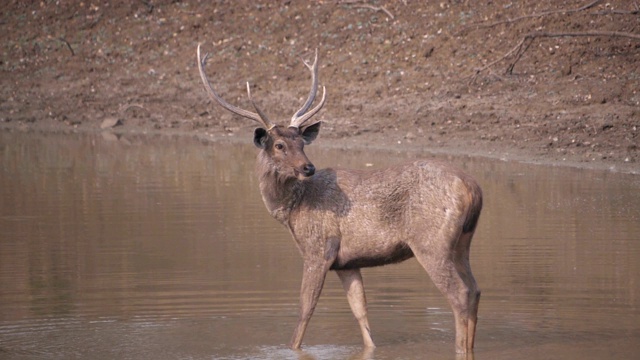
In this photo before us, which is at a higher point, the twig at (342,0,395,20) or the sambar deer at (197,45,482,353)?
the twig at (342,0,395,20)

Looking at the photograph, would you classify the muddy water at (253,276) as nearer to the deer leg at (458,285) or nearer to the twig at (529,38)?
the deer leg at (458,285)

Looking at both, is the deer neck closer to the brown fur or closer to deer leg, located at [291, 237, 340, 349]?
the brown fur

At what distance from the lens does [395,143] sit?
62.5 ft

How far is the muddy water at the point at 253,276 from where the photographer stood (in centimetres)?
928

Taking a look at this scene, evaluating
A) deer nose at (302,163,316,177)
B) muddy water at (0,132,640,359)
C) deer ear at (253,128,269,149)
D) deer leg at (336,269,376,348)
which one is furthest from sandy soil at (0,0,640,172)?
deer nose at (302,163,316,177)

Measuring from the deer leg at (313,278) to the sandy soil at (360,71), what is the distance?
8.51 m

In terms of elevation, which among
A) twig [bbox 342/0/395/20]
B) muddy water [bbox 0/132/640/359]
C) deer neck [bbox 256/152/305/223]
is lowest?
muddy water [bbox 0/132/640/359]

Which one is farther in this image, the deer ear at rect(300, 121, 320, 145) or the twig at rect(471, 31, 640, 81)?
the twig at rect(471, 31, 640, 81)

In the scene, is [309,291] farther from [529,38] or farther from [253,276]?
[529,38]

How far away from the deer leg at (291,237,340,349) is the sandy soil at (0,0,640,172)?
851cm

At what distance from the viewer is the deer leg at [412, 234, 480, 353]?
8531 millimetres

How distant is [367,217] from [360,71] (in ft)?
42.5

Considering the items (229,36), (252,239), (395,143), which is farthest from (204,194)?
(229,36)

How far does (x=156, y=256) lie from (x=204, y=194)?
3.67 m
